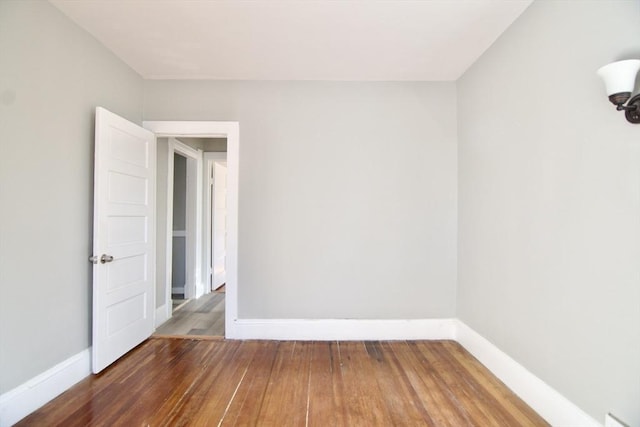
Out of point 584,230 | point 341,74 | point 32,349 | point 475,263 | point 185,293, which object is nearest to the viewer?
point 584,230

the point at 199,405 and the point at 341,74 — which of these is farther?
the point at 341,74

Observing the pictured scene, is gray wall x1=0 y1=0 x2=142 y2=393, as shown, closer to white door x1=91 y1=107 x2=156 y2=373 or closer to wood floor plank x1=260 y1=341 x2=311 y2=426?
white door x1=91 y1=107 x2=156 y2=373

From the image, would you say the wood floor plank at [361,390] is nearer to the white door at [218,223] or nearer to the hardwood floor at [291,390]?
the hardwood floor at [291,390]

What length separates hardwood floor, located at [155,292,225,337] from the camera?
3197 mm

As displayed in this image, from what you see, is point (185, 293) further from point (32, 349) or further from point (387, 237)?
point (387, 237)

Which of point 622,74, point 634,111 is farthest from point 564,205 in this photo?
point 622,74

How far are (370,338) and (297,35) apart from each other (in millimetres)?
2774

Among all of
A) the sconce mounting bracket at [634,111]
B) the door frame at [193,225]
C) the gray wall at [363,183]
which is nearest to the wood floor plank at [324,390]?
the gray wall at [363,183]

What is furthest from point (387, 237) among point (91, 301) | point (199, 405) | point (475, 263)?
point (91, 301)

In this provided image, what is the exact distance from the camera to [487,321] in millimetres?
2508

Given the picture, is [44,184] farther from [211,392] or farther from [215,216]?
[215,216]

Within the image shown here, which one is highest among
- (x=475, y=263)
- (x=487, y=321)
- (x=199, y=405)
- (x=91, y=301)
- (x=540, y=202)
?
(x=540, y=202)

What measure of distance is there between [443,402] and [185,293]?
378cm

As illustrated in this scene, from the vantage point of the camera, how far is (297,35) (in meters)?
2.30
